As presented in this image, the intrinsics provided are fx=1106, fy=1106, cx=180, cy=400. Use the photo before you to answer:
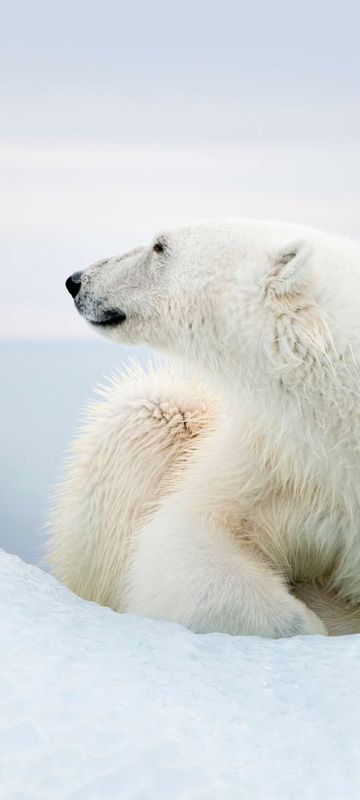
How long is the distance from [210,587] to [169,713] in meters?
0.71

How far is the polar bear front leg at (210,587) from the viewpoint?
2527 mm

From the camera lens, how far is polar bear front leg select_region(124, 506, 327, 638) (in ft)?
8.29

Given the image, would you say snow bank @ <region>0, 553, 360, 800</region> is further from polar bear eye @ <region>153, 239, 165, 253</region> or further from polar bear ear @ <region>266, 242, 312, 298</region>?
polar bear eye @ <region>153, 239, 165, 253</region>

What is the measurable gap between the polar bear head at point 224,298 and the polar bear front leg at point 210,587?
0.41m

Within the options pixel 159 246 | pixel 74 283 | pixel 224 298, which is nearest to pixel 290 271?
pixel 224 298

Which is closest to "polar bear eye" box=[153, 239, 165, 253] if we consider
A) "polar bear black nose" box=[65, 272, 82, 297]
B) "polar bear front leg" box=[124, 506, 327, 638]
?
"polar bear black nose" box=[65, 272, 82, 297]

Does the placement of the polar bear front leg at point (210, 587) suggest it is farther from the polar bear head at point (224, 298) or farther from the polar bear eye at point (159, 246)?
the polar bear eye at point (159, 246)

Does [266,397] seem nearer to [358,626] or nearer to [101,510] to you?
[358,626]

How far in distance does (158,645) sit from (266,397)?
27.7 inches

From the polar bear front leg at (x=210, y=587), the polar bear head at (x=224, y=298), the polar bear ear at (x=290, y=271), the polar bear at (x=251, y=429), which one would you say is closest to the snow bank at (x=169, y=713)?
the polar bear front leg at (x=210, y=587)

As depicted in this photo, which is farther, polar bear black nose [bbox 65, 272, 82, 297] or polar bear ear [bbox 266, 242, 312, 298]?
polar bear black nose [bbox 65, 272, 82, 297]

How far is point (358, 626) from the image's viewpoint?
9.34 ft

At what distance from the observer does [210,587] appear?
254cm

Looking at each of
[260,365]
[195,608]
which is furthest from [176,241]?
[195,608]
